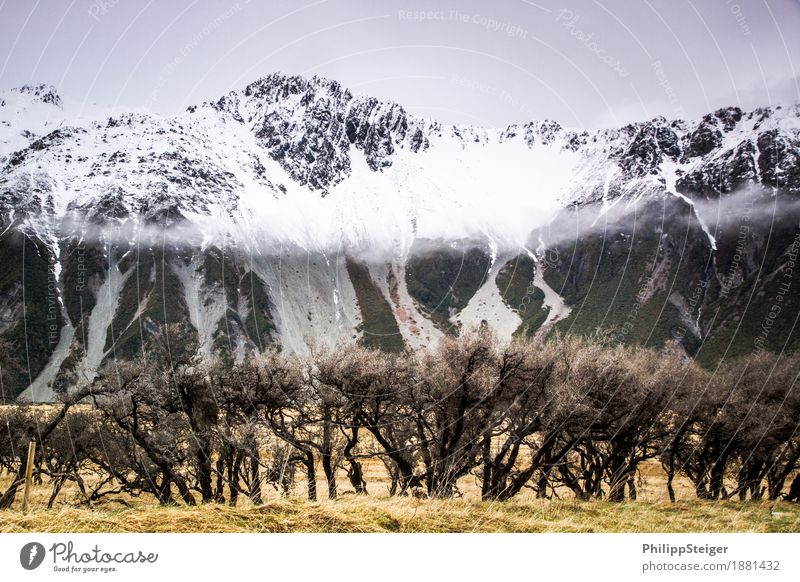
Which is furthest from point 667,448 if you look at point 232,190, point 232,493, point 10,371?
point 232,190

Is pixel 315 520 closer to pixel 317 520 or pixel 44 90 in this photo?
pixel 317 520

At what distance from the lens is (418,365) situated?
70.5 feet

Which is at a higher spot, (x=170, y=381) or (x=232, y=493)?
(x=170, y=381)

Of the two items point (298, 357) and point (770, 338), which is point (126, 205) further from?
point (770, 338)

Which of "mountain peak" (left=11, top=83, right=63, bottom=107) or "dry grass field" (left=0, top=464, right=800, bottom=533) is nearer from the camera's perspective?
"dry grass field" (left=0, top=464, right=800, bottom=533)
